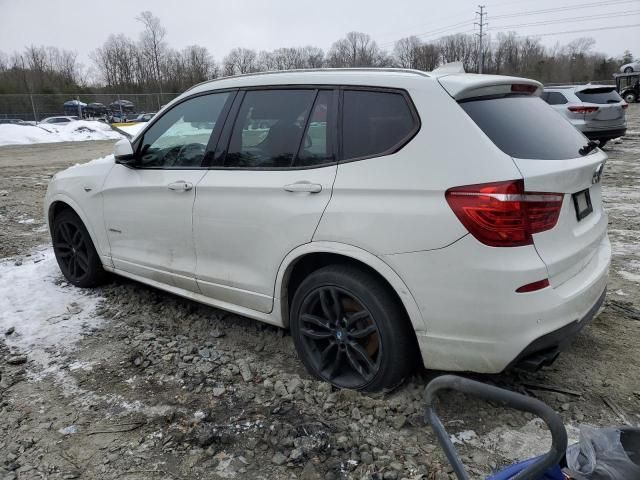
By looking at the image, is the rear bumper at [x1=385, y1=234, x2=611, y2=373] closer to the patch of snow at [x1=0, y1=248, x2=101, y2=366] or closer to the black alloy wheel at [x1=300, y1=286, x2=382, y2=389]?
the black alloy wheel at [x1=300, y1=286, x2=382, y2=389]

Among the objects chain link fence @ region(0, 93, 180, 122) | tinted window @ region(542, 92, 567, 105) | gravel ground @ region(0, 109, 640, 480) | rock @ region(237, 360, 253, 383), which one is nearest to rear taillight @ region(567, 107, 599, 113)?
tinted window @ region(542, 92, 567, 105)

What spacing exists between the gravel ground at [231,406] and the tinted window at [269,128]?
1.34 metres

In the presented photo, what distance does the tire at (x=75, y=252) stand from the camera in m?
4.74

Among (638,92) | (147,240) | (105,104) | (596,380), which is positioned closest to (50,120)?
(105,104)

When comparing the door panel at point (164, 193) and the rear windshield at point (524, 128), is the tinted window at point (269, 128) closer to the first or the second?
the door panel at point (164, 193)

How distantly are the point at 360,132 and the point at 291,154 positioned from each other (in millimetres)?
480

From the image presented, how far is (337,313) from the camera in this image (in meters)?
2.99

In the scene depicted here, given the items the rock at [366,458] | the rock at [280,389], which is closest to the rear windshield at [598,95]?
the rock at [280,389]

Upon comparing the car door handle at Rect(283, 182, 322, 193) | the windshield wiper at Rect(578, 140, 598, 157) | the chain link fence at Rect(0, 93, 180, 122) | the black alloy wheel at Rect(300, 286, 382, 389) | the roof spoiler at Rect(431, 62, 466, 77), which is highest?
the chain link fence at Rect(0, 93, 180, 122)

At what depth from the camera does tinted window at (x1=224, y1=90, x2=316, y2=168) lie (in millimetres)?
3193

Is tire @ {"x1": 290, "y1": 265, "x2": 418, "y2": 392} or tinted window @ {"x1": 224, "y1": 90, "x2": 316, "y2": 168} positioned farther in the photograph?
tinted window @ {"x1": 224, "y1": 90, "x2": 316, "y2": 168}

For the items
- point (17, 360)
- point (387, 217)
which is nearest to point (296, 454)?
point (387, 217)

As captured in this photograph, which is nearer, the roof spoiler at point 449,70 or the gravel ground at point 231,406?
the gravel ground at point 231,406

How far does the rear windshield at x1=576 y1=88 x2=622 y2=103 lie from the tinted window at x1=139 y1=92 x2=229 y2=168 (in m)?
12.2
